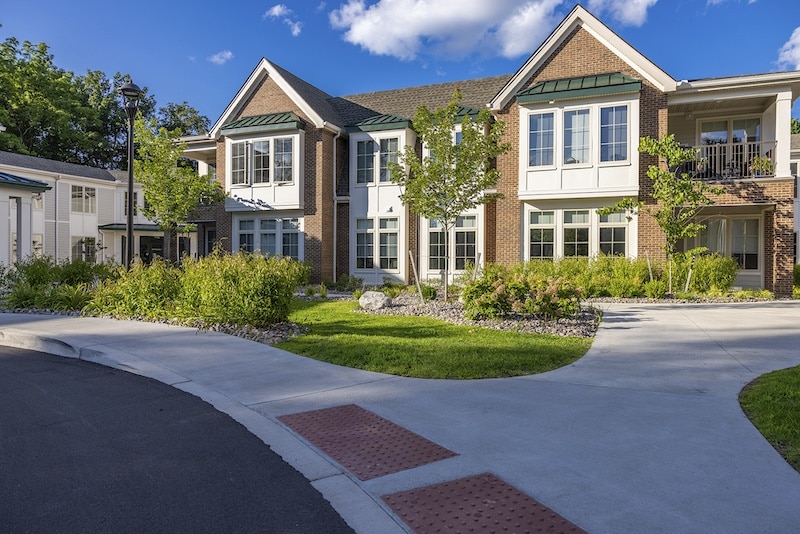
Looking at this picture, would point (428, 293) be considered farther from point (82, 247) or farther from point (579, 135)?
point (82, 247)

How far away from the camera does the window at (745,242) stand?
62.5 feet

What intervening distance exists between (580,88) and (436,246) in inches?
286

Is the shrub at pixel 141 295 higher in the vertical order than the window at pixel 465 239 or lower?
lower

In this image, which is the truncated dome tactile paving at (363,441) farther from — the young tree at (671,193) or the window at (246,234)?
the window at (246,234)

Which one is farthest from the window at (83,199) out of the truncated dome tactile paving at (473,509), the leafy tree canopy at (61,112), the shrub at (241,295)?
the truncated dome tactile paving at (473,509)

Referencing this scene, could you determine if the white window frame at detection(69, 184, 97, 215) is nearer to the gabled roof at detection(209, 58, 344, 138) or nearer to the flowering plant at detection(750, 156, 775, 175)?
the gabled roof at detection(209, 58, 344, 138)

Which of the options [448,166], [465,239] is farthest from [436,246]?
[448,166]

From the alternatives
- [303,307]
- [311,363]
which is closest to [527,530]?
[311,363]

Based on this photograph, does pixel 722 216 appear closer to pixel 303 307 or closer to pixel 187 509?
pixel 303 307

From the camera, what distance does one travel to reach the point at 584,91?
57.0 ft

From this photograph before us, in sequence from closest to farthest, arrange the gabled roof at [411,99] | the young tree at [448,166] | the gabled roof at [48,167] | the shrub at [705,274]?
1. the young tree at [448,166]
2. the shrub at [705,274]
3. the gabled roof at [411,99]
4. the gabled roof at [48,167]

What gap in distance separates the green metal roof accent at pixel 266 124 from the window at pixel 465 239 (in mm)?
7206

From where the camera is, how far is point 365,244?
21.8 m

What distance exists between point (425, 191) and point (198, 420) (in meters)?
10.2
